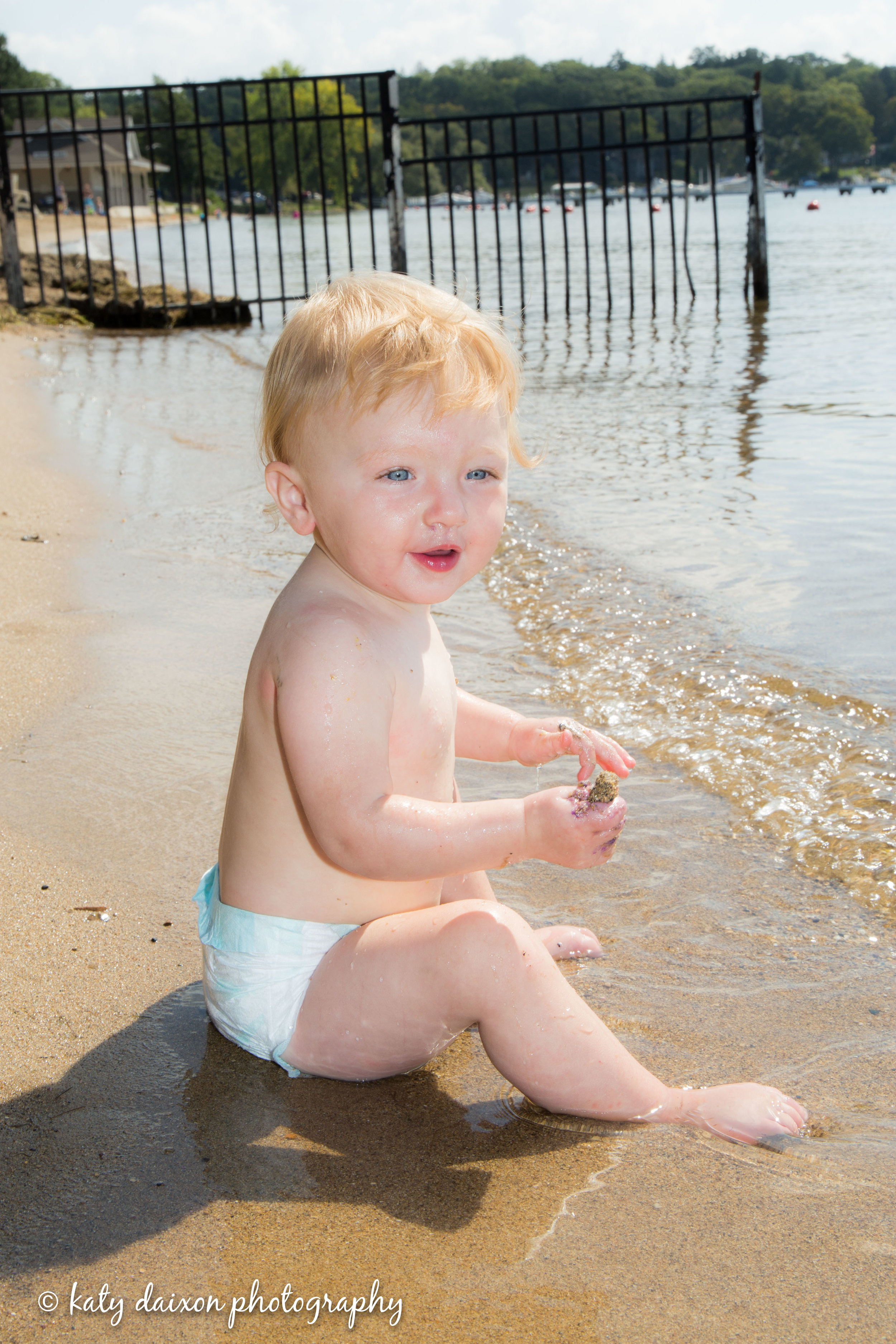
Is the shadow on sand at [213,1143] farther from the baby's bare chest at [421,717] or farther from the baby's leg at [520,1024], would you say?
the baby's bare chest at [421,717]

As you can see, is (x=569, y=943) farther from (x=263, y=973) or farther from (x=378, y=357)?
(x=378, y=357)

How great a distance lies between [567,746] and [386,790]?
1.33 feet

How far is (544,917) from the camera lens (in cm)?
227

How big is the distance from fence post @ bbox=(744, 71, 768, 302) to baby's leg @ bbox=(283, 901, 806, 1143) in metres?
10.4

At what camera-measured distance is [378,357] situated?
1.71 meters

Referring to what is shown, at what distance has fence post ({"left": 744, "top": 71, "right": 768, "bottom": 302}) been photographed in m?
10.8

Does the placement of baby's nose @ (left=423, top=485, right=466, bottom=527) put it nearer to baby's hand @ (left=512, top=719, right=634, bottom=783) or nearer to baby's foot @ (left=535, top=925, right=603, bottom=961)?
baby's hand @ (left=512, top=719, right=634, bottom=783)

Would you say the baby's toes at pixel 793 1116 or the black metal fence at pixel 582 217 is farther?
the black metal fence at pixel 582 217

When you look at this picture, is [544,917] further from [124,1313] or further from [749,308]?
[749,308]

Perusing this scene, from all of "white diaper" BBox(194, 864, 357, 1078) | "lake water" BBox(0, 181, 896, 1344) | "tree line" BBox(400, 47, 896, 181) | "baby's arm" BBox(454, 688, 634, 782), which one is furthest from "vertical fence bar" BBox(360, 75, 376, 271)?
"tree line" BBox(400, 47, 896, 181)

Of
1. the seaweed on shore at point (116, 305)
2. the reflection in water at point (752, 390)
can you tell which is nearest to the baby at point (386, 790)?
the reflection in water at point (752, 390)

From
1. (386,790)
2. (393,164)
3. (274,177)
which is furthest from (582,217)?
(386,790)

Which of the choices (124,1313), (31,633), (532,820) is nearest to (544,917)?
(532,820)

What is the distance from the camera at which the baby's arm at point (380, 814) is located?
1.67 meters
